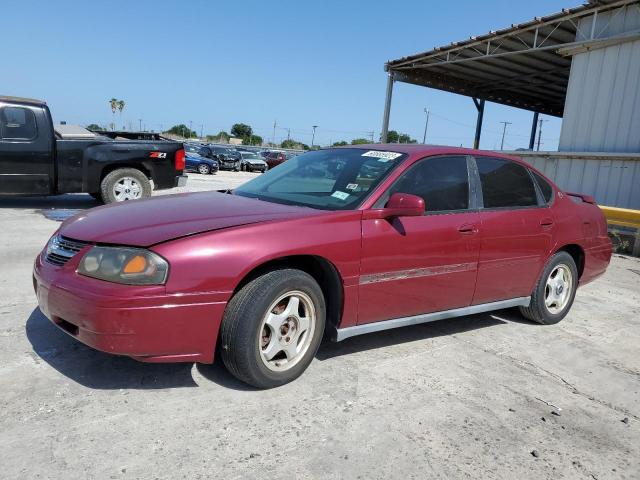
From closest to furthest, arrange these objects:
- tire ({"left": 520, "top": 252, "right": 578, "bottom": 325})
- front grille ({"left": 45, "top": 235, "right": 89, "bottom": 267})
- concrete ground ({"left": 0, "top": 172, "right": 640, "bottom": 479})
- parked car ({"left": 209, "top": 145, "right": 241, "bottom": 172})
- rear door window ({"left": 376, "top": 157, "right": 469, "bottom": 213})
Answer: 1. concrete ground ({"left": 0, "top": 172, "right": 640, "bottom": 479})
2. front grille ({"left": 45, "top": 235, "right": 89, "bottom": 267})
3. rear door window ({"left": 376, "top": 157, "right": 469, "bottom": 213})
4. tire ({"left": 520, "top": 252, "right": 578, "bottom": 325})
5. parked car ({"left": 209, "top": 145, "right": 241, "bottom": 172})

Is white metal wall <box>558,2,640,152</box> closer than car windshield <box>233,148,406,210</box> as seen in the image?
No

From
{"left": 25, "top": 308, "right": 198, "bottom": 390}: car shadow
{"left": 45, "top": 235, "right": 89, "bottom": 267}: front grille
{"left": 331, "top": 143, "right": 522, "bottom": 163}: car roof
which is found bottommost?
{"left": 25, "top": 308, "right": 198, "bottom": 390}: car shadow

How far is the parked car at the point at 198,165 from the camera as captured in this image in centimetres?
2623

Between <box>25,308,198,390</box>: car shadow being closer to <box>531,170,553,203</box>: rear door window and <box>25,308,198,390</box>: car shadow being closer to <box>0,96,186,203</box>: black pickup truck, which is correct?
<box>531,170,553,203</box>: rear door window

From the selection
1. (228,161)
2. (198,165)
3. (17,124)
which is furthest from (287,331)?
(228,161)

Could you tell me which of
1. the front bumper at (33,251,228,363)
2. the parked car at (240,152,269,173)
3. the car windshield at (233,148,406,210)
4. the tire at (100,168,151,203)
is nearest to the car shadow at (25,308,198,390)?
the front bumper at (33,251,228,363)

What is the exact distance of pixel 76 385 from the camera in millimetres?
2984

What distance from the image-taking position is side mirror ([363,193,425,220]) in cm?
338

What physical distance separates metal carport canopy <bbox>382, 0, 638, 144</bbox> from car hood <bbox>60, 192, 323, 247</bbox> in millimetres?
12995

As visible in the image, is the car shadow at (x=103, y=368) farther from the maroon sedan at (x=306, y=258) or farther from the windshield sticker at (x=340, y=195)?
the windshield sticker at (x=340, y=195)

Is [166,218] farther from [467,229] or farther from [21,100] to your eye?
[21,100]

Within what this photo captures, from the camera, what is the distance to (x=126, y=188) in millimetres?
9516

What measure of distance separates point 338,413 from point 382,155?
192cm

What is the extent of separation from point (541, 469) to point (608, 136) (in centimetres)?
1323
